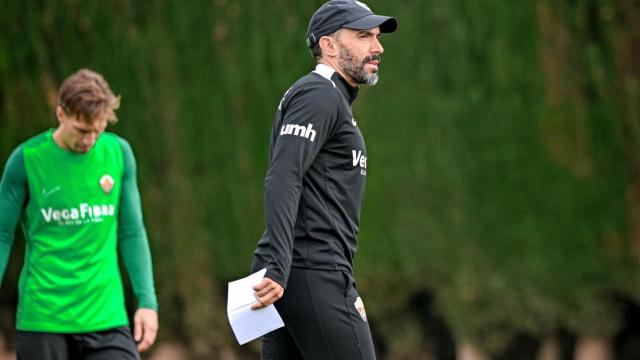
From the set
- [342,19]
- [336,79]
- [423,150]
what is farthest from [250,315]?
[423,150]

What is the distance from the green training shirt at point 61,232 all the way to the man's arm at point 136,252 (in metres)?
0.11

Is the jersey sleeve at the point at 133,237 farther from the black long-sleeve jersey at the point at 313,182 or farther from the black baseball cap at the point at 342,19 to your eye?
the black baseball cap at the point at 342,19

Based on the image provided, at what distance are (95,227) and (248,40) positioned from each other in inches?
144

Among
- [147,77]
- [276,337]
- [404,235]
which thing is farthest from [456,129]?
[276,337]

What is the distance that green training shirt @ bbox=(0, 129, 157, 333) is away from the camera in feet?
15.8

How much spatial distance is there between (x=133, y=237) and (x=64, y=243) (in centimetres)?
35

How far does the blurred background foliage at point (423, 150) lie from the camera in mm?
7445

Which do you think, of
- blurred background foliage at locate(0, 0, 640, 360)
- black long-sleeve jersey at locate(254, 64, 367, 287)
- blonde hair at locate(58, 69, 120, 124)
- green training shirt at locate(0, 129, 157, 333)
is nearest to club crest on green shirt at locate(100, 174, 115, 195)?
green training shirt at locate(0, 129, 157, 333)

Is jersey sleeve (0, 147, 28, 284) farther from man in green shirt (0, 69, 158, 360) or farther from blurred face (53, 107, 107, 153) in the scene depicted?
blurred face (53, 107, 107, 153)

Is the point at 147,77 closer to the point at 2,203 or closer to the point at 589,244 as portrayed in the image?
the point at 589,244

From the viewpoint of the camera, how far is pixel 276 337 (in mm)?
4176

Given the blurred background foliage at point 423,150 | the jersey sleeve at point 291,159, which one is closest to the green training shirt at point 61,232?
the jersey sleeve at point 291,159

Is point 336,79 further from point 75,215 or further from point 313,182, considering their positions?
point 75,215

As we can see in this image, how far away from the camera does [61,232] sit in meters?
4.81
